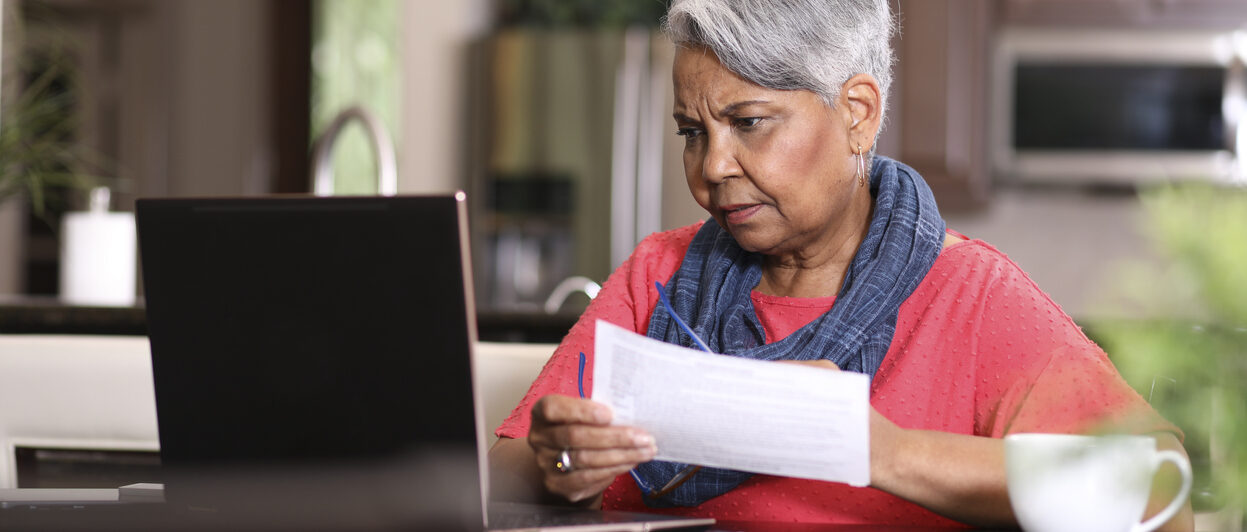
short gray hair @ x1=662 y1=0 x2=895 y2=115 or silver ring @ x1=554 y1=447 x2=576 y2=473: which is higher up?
short gray hair @ x1=662 y1=0 x2=895 y2=115

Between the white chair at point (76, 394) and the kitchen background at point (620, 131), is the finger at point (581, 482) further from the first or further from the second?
the kitchen background at point (620, 131)

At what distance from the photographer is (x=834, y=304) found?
4.18ft

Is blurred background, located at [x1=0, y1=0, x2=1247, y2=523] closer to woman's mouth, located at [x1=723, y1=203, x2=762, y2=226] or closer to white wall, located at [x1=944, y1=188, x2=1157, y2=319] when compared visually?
white wall, located at [x1=944, y1=188, x2=1157, y2=319]

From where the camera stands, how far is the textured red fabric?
3.80 feet


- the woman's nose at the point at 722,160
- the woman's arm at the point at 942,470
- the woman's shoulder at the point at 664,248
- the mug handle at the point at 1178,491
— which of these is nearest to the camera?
the mug handle at the point at 1178,491

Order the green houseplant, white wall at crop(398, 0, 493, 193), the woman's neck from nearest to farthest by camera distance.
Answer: the green houseplant < the woman's neck < white wall at crop(398, 0, 493, 193)

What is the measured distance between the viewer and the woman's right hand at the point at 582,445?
93 cm

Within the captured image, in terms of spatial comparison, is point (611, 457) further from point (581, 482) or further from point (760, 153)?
point (760, 153)

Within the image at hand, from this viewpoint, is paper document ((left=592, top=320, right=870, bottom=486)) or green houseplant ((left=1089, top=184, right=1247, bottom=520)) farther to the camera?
paper document ((left=592, top=320, right=870, bottom=486))

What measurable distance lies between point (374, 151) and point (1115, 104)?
8.10ft

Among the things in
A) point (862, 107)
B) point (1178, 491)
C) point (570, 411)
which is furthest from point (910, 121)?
point (1178, 491)

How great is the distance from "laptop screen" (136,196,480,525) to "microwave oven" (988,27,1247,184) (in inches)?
122

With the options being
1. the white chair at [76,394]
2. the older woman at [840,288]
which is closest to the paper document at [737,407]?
the older woman at [840,288]

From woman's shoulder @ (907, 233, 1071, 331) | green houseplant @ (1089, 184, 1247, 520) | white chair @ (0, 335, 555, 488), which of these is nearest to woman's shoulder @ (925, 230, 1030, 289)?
woman's shoulder @ (907, 233, 1071, 331)
